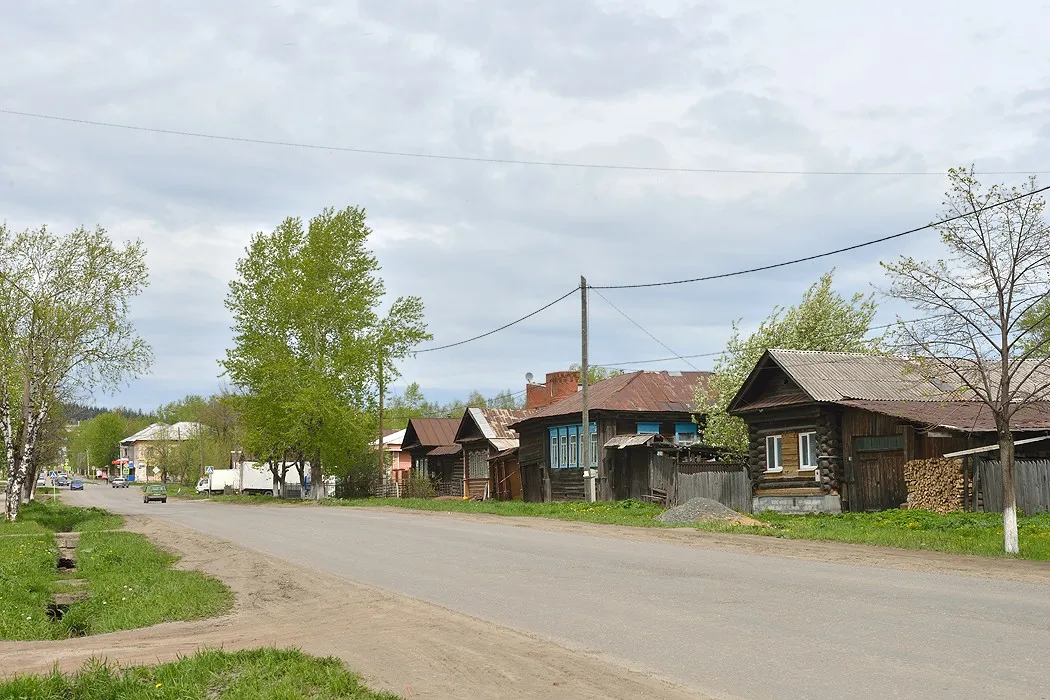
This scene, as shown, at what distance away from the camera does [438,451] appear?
6650cm

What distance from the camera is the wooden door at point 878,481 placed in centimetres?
3023

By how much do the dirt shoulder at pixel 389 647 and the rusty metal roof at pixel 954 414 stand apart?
19019 mm

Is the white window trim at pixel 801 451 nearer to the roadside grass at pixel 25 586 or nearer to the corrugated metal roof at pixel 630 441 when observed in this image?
the corrugated metal roof at pixel 630 441

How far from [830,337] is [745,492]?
14313 mm

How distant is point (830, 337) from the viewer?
4559 cm

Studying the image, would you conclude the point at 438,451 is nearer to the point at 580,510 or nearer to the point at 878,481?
the point at 580,510

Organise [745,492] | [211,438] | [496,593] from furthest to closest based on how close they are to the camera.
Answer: [211,438], [745,492], [496,593]

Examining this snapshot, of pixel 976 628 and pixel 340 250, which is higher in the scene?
pixel 340 250

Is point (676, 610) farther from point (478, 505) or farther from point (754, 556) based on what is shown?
point (478, 505)

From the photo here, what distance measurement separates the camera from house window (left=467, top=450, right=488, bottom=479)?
59.7m

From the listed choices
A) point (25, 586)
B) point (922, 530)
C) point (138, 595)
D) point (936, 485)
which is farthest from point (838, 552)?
point (25, 586)

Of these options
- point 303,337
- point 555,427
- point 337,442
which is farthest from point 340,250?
point 555,427

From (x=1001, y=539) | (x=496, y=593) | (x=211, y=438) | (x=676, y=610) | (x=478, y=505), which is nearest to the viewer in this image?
(x=676, y=610)

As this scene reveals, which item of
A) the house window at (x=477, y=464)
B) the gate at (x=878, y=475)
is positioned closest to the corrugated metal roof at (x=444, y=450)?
the house window at (x=477, y=464)
